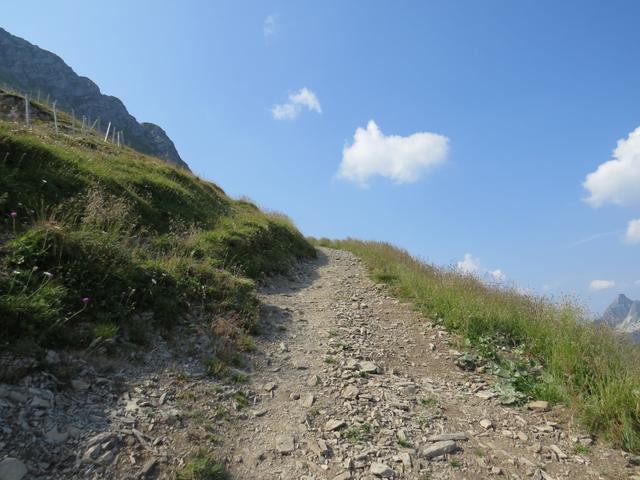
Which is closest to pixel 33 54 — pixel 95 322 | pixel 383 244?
pixel 383 244

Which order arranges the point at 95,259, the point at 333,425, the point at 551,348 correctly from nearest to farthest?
the point at 333,425, the point at 95,259, the point at 551,348

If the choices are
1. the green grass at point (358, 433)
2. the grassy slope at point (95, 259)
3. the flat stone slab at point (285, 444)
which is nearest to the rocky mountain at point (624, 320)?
the green grass at point (358, 433)

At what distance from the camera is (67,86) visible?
166 m

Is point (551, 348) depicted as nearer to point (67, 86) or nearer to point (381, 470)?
point (381, 470)

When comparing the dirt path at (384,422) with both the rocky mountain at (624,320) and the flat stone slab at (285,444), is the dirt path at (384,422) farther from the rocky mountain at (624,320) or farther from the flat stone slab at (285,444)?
the rocky mountain at (624,320)

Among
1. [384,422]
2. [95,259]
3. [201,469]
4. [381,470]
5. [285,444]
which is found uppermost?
[95,259]

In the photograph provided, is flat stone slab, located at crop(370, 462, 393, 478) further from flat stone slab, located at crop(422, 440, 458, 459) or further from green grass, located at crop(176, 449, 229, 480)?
green grass, located at crop(176, 449, 229, 480)

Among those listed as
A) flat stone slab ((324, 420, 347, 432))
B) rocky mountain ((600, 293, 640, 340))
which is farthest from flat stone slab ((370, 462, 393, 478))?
rocky mountain ((600, 293, 640, 340))

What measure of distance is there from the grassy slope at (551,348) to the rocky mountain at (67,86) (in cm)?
16151

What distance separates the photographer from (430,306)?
10.5 meters

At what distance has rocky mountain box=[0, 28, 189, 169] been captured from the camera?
156m

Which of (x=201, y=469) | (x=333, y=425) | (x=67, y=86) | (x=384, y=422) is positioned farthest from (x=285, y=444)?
(x=67, y=86)

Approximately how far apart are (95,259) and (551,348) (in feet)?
28.7

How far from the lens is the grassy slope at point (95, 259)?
5.32m
